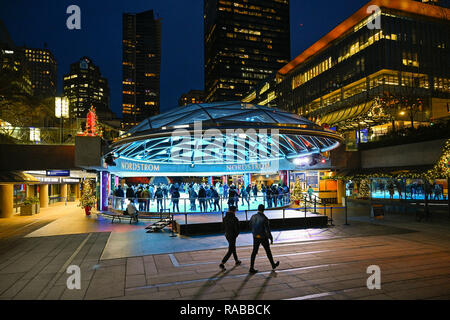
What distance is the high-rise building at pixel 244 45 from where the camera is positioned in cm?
14988

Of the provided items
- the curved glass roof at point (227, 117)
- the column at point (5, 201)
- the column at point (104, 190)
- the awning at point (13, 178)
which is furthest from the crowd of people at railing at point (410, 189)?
the column at point (5, 201)

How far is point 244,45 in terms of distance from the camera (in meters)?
151

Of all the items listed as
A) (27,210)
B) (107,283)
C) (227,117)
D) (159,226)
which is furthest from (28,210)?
(107,283)

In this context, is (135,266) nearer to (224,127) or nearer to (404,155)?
(224,127)

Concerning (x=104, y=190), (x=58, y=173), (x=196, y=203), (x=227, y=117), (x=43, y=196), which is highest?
(x=227, y=117)

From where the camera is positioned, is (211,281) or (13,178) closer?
(211,281)

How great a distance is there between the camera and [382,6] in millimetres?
45969

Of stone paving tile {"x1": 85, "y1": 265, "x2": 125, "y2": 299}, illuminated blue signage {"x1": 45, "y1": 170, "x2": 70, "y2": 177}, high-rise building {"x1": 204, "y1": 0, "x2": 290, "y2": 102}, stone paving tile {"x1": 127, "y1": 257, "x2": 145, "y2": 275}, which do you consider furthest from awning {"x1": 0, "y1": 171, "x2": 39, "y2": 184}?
high-rise building {"x1": 204, "y1": 0, "x2": 290, "y2": 102}

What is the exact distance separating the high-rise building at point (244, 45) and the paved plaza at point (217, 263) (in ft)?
468

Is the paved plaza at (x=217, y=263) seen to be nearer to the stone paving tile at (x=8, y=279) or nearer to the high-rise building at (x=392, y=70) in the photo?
the stone paving tile at (x=8, y=279)

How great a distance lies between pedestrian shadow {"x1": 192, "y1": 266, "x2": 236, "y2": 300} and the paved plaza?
24 mm

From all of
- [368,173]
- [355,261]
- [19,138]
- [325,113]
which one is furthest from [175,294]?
[325,113]

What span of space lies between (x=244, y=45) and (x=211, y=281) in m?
158

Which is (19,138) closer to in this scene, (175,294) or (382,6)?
(175,294)
